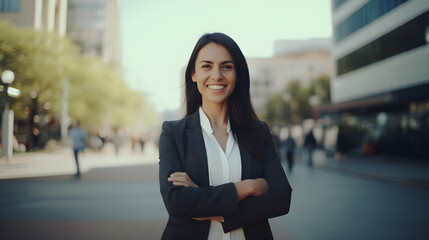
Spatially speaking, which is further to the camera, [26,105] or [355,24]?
[355,24]

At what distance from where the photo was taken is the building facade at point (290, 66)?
76.9 meters

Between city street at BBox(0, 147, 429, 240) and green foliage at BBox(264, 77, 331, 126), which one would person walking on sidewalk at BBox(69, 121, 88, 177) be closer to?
city street at BBox(0, 147, 429, 240)

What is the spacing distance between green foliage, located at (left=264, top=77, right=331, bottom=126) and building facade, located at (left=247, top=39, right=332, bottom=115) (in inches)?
486

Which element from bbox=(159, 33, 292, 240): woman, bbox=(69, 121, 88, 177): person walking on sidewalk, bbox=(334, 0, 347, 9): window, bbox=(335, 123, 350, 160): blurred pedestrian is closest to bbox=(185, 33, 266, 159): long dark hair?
bbox=(159, 33, 292, 240): woman

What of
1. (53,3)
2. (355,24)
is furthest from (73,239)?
(355,24)

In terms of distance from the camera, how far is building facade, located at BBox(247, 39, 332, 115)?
252ft

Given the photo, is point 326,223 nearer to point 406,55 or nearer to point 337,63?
point 406,55

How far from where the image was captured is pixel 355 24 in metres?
22.7

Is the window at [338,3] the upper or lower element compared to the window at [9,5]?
upper

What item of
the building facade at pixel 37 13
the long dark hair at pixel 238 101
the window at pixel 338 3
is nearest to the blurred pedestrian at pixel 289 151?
the building facade at pixel 37 13

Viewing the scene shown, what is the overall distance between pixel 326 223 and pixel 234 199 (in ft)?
14.1

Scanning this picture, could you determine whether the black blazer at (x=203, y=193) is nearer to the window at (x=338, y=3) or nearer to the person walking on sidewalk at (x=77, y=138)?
the person walking on sidewalk at (x=77, y=138)

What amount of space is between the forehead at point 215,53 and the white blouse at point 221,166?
414 millimetres

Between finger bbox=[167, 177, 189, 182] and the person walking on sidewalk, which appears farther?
the person walking on sidewalk
